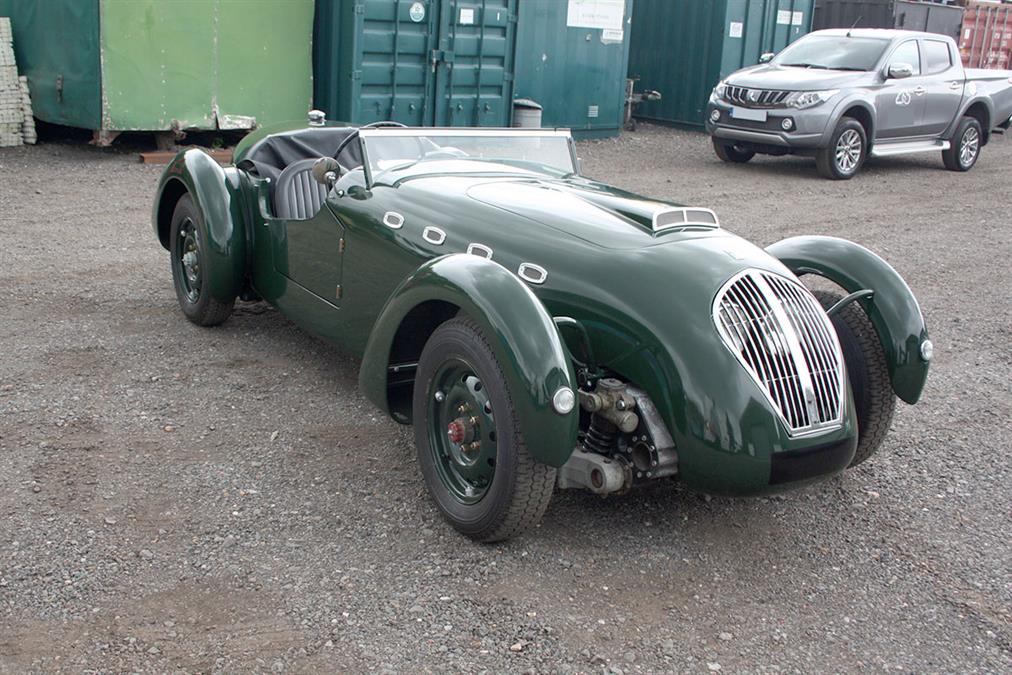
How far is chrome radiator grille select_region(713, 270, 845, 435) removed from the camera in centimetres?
353

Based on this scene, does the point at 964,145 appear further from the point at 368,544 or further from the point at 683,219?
the point at 368,544

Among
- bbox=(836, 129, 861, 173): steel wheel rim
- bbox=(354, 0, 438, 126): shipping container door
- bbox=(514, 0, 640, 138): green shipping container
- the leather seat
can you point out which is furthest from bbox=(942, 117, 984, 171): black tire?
the leather seat

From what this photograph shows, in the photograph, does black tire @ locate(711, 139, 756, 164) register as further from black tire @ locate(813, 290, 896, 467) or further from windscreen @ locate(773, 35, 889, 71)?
black tire @ locate(813, 290, 896, 467)

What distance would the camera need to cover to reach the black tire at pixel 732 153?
14125 millimetres

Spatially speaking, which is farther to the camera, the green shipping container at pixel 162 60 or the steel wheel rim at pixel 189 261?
the green shipping container at pixel 162 60

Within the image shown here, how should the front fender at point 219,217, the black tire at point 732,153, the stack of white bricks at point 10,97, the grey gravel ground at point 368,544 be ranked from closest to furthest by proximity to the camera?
the grey gravel ground at point 368,544 → the front fender at point 219,217 → the stack of white bricks at point 10,97 → the black tire at point 732,153

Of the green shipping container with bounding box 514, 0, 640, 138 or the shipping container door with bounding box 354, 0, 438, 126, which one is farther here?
the green shipping container with bounding box 514, 0, 640, 138

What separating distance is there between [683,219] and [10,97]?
9.33 meters

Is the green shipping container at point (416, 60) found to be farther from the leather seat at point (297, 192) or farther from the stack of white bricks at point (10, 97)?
the leather seat at point (297, 192)

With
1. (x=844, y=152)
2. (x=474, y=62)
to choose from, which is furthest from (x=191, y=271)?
(x=844, y=152)

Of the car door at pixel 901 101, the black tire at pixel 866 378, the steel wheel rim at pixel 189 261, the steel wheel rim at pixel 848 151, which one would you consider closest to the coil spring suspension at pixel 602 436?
the black tire at pixel 866 378

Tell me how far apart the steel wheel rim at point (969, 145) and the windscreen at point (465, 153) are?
1111cm

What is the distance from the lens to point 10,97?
11109 mm

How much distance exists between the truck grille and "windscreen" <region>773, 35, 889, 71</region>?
104 cm
